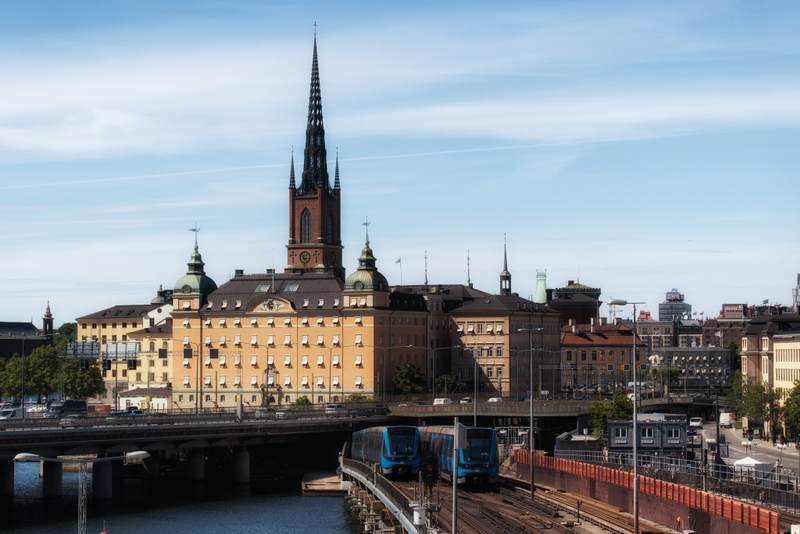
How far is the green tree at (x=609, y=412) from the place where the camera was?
155188 mm

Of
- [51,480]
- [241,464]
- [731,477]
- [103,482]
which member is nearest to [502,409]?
[241,464]

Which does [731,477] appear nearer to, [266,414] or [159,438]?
[159,438]

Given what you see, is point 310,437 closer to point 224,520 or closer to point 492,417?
point 492,417

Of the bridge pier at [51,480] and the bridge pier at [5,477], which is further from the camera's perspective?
the bridge pier at [51,480]

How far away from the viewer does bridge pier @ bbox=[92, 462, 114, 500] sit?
419 ft

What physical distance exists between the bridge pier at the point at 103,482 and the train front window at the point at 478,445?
36.5 m

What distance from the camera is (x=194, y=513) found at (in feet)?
386

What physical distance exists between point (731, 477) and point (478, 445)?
16813 mm

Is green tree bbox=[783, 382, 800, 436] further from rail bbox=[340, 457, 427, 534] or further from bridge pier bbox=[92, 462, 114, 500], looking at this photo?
bridge pier bbox=[92, 462, 114, 500]

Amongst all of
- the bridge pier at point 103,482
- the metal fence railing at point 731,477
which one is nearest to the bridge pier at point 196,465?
the bridge pier at point 103,482

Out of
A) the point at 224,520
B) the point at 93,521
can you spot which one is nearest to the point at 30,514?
the point at 93,521

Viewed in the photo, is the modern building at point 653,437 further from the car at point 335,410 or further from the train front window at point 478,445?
the car at point 335,410

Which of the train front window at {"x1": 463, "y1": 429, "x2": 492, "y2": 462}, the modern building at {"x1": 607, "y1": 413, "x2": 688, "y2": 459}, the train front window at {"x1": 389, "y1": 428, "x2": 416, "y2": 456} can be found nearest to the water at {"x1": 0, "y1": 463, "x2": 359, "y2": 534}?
the train front window at {"x1": 389, "y1": 428, "x2": 416, "y2": 456}

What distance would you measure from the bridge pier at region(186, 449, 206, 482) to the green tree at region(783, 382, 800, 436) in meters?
53.1
